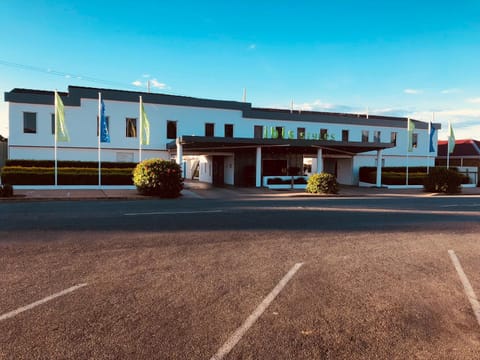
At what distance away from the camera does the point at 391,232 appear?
927 cm

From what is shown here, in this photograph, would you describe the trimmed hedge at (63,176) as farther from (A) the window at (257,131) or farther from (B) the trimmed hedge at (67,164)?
(A) the window at (257,131)

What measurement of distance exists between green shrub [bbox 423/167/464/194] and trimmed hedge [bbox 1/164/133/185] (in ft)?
69.8

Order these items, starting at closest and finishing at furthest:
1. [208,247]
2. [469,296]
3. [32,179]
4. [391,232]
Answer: [469,296]
[208,247]
[391,232]
[32,179]

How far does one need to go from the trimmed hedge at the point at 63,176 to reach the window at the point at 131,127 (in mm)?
6769

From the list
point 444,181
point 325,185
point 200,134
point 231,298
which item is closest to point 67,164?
point 200,134

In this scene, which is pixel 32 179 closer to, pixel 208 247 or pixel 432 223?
pixel 208 247

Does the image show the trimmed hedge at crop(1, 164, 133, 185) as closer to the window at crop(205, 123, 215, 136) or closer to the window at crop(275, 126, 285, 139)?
the window at crop(205, 123, 215, 136)

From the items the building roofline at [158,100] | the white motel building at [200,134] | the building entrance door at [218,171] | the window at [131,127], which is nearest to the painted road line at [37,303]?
the white motel building at [200,134]

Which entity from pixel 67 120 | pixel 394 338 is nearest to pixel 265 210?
pixel 394 338

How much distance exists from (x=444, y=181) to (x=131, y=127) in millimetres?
24320

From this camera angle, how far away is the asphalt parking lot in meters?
3.40

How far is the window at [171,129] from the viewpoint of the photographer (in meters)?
30.9

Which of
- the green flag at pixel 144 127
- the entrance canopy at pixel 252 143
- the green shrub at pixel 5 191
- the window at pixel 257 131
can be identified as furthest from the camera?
the window at pixel 257 131

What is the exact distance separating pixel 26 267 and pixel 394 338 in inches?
212
